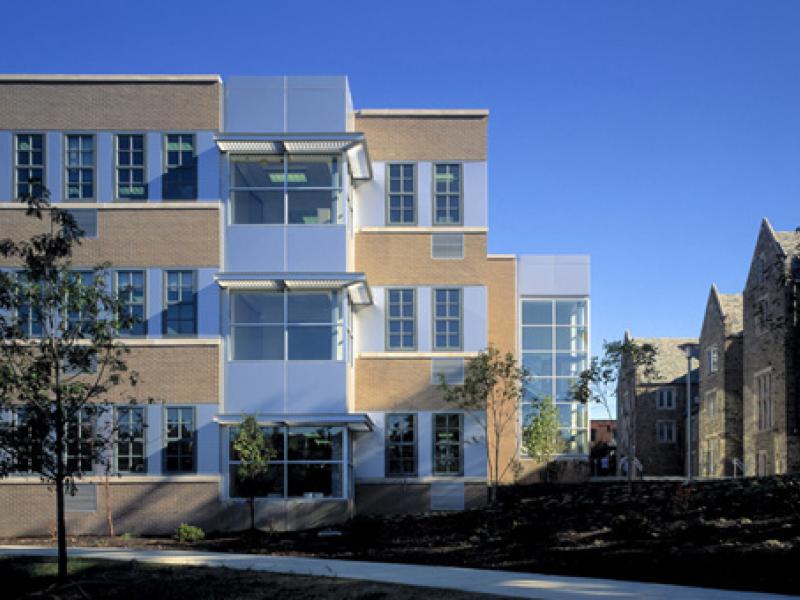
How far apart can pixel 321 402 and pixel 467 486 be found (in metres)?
4.93

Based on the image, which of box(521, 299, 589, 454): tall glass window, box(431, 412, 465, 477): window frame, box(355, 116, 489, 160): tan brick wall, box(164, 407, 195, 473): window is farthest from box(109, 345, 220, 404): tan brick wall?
box(521, 299, 589, 454): tall glass window

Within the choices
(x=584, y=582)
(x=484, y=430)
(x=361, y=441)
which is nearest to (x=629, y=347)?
(x=484, y=430)

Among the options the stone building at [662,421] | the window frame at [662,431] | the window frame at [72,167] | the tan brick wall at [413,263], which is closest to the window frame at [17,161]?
the window frame at [72,167]

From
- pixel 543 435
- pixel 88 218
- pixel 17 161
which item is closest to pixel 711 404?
pixel 543 435

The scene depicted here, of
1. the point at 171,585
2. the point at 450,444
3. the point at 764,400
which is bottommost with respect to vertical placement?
the point at 171,585

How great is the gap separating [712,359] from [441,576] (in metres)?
47.3

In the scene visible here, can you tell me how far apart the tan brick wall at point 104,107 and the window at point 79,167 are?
38 cm

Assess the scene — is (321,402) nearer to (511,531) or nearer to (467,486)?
(467,486)

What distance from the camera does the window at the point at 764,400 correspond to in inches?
1908

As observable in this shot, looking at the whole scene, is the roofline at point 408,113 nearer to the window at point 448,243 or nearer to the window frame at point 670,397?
the window at point 448,243

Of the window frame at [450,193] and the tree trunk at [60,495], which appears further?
the window frame at [450,193]

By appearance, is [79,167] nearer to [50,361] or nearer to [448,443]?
[448,443]

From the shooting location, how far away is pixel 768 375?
48.6 metres

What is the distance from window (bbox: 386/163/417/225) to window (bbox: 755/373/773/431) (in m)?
24.3
